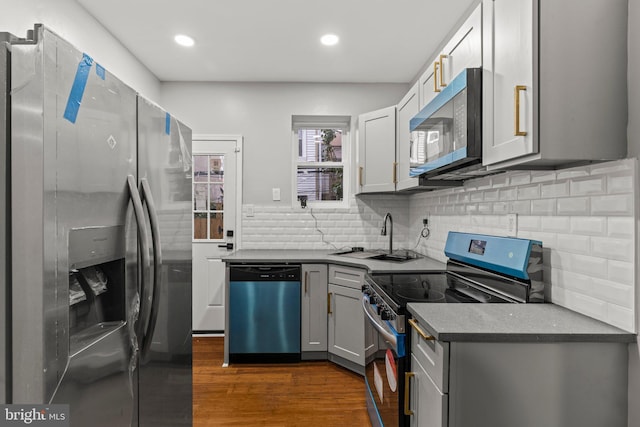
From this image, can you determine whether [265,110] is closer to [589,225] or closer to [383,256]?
[383,256]

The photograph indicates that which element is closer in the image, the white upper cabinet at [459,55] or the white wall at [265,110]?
the white upper cabinet at [459,55]

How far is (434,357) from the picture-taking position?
1.21m

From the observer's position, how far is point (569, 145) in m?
1.13

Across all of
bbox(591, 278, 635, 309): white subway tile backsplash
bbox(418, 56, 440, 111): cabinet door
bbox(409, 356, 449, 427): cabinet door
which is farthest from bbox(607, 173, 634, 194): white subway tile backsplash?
bbox(418, 56, 440, 111): cabinet door

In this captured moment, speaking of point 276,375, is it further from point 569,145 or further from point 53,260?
point 569,145

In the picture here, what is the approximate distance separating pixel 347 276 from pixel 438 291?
104 cm

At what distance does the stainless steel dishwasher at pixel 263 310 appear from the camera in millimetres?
2893

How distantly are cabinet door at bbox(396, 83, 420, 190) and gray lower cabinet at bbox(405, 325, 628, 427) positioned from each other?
150 centimetres

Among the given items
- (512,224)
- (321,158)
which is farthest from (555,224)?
(321,158)

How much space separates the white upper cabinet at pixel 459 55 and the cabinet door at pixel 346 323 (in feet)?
5.24

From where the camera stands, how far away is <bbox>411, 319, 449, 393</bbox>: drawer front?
44.6 inches

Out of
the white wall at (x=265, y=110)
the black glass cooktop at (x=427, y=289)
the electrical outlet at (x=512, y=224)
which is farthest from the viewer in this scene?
the white wall at (x=265, y=110)

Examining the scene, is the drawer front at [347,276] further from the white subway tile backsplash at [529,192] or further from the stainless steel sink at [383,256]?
the white subway tile backsplash at [529,192]

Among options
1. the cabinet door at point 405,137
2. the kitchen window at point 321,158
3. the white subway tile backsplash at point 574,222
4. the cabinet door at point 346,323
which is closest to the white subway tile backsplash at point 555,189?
the white subway tile backsplash at point 574,222
